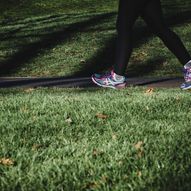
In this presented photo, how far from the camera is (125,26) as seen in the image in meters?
5.79

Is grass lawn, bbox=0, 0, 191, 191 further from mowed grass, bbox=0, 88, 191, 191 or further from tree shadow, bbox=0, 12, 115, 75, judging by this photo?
tree shadow, bbox=0, 12, 115, 75

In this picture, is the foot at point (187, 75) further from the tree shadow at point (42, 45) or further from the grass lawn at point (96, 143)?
the tree shadow at point (42, 45)

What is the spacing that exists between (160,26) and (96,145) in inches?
119

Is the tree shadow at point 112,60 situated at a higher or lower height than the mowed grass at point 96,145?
lower

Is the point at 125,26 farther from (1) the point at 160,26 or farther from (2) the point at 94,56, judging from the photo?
(2) the point at 94,56

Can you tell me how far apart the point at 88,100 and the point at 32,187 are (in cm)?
255

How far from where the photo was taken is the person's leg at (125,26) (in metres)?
5.64

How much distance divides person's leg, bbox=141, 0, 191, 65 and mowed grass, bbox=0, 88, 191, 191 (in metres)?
1.22

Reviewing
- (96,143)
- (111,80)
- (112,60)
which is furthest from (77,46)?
(96,143)

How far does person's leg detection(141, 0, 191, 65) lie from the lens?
583 cm

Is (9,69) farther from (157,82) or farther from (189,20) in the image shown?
(189,20)

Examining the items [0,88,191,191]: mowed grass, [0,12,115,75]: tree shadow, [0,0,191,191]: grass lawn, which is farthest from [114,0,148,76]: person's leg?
[0,12,115,75]: tree shadow

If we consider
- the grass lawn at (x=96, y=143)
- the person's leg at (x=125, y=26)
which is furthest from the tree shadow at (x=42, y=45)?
the person's leg at (x=125, y=26)

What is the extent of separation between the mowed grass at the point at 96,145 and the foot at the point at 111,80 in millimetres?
1313
